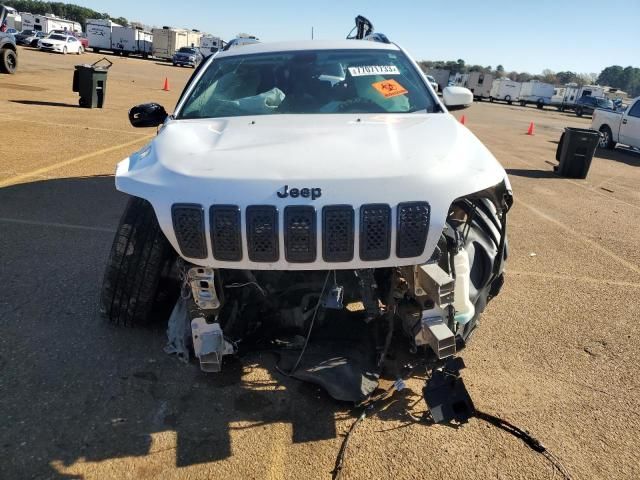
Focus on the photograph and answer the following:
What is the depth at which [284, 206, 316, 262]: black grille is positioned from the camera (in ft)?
8.05

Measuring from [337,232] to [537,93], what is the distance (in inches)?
2134

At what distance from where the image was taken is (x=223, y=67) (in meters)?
4.27

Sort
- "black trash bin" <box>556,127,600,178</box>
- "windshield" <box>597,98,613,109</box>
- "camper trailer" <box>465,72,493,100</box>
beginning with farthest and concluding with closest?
"camper trailer" <box>465,72,493,100</box> → "windshield" <box>597,98,613,109</box> → "black trash bin" <box>556,127,600,178</box>

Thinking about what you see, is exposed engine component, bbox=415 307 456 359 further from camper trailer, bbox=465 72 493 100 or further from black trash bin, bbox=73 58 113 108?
camper trailer, bbox=465 72 493 100

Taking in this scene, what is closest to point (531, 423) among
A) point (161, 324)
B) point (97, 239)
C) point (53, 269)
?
point (161, 324)

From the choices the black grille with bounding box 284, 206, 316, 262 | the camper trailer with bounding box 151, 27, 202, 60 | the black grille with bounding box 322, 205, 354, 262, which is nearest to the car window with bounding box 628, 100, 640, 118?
the black grille with bounding box 322, 205, 354, 262

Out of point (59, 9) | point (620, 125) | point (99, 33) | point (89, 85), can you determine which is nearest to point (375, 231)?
point (89, 85)

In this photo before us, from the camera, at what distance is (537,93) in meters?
50.5

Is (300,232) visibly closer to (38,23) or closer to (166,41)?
(166,41)

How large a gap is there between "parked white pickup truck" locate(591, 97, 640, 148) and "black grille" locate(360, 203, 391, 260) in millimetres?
15182

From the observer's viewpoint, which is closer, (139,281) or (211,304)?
(211,304)

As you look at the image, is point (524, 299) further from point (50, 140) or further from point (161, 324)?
point (50, 140)

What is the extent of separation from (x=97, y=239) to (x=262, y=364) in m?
2.69

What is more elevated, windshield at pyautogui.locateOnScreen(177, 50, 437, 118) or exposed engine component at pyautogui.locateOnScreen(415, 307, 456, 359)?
windshield at pyautogui.locateOnScreen(177, 50, 437, 118)
